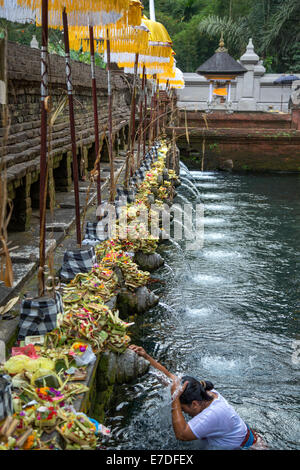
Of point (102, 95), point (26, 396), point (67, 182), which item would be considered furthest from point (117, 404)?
point (102, 95)

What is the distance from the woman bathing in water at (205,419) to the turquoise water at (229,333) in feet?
0.98

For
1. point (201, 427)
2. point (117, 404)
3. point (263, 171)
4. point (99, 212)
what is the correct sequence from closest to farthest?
point (201, 427)
point (117, 404)
point (99, 212)
point (263, 171)

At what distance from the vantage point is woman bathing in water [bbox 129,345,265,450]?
3738 millimetres

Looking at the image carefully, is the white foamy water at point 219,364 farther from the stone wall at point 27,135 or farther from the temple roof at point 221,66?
the temple roof at point 221,66

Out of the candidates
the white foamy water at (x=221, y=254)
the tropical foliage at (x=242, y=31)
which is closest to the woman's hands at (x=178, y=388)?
the white foamy water at (x=221, y=254)

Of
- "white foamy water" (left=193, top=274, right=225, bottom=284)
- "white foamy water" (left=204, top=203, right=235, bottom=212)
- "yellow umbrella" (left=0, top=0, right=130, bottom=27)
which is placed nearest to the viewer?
"yellow umbrella" (left=0, top=0, right=130, bottom=27)

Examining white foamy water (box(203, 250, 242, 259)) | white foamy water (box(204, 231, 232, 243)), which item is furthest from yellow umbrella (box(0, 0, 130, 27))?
white foamy water (box(204, 231, 232, 243))

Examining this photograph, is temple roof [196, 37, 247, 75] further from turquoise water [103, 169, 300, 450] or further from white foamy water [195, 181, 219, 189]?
turquoise water [103, 169, 300, 450]

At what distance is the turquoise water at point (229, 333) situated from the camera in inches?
180

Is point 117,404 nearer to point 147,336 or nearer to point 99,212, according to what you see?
point 147,336

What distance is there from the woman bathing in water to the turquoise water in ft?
0.98

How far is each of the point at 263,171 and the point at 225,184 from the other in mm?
3680

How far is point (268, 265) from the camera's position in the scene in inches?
366

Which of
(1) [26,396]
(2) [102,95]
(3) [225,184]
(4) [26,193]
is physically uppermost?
(2) [102,95]
